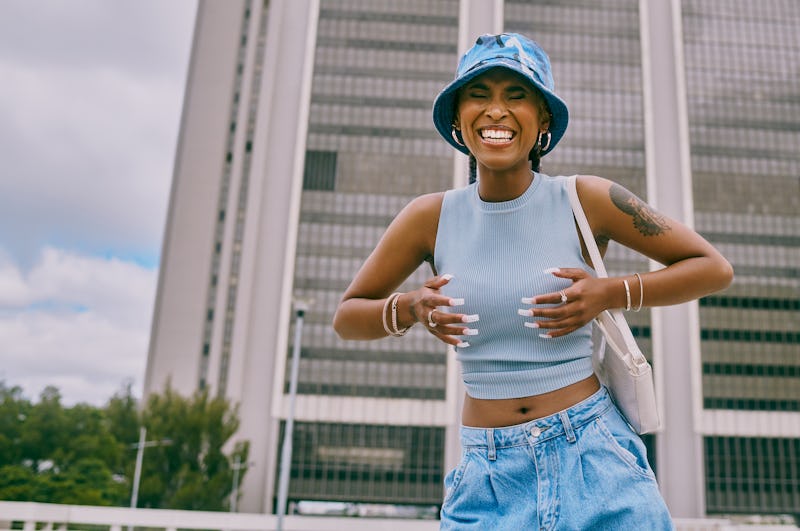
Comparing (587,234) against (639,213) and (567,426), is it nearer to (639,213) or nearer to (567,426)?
(639,213)

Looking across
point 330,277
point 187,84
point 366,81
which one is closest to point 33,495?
point 330,277

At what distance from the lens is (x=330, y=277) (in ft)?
197

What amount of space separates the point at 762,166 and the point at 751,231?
21.2ft

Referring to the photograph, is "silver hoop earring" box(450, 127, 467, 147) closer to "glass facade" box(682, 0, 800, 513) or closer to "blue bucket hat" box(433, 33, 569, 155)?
"blue bucket hat" box(433, 33, 569, 155)

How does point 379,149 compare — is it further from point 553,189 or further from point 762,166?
point 553,189

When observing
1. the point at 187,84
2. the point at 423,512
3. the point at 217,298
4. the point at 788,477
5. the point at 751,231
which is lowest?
the point at 423,512

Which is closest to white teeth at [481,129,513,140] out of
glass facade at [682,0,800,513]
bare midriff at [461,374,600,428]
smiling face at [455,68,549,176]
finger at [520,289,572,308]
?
smiling face at [455,68,549,176]

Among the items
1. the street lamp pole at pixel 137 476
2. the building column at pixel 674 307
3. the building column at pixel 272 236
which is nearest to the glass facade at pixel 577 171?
the building column at pixel 674 307

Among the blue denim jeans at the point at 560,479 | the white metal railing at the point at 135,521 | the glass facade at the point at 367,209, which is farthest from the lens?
the glass facade at the point at 367,209

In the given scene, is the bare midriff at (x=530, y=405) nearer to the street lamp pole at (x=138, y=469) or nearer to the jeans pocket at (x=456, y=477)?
the jeans pocket at (x=456, y=477)

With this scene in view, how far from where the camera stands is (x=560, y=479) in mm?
1789

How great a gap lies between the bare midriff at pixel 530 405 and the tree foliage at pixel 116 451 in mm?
38122

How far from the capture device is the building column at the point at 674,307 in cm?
5712

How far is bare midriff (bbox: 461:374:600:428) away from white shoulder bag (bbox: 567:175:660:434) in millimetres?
69
